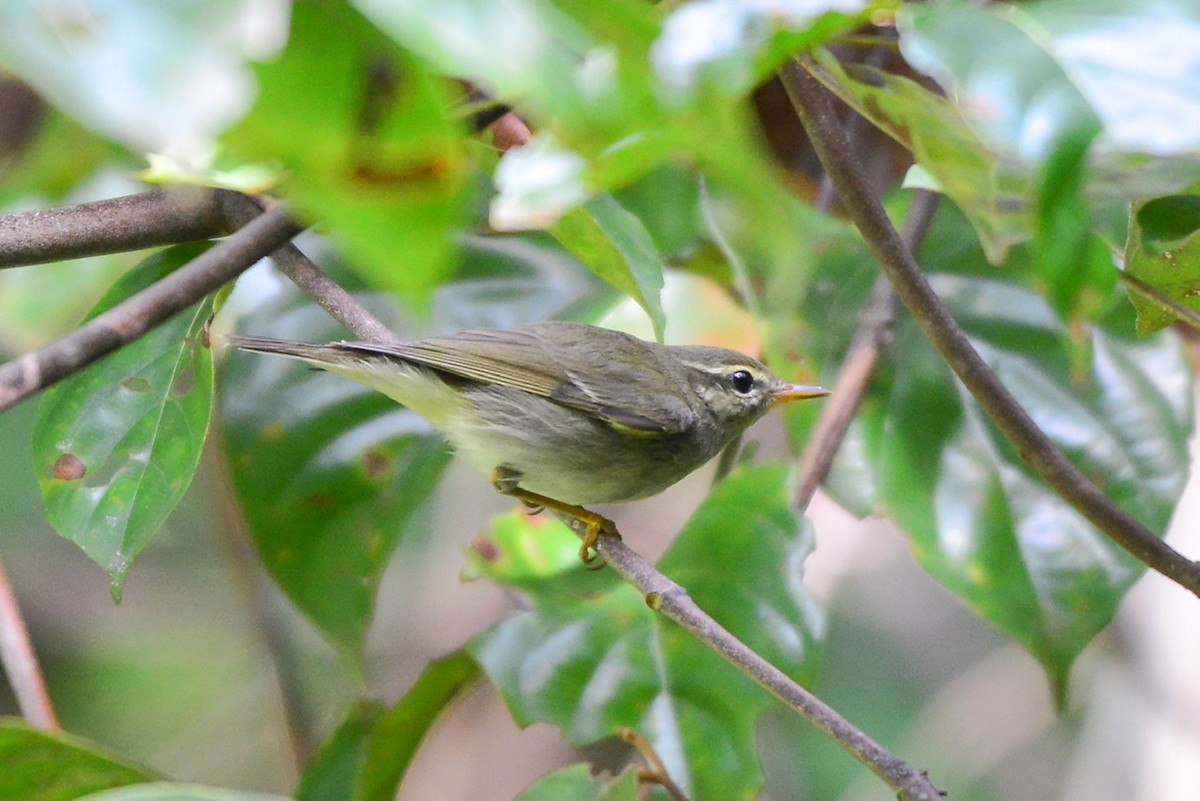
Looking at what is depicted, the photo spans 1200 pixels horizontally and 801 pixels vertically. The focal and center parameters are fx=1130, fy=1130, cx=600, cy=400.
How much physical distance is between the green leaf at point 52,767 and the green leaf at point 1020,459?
1.78 m

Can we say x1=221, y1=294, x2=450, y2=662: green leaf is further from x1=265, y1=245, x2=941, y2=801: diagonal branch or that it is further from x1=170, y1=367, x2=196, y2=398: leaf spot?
x1=265, y1=245, x2=941, y2=801: diagonal branch

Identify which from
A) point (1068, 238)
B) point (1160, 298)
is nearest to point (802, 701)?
point (1068, 238)

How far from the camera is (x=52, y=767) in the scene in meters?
1.85

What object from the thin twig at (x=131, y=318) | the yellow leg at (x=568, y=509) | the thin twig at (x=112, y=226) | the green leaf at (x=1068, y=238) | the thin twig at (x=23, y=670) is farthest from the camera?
the yellow leg at (x=568, y=509)

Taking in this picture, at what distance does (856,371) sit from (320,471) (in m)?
1.39

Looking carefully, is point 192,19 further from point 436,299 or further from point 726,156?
point 436,299

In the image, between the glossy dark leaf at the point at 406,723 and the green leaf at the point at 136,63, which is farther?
the glossy dark leaf at the point at 406,723

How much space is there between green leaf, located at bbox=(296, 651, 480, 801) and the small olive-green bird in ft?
1.60

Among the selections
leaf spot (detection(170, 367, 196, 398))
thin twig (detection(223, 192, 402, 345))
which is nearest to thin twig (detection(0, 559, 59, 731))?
leaf spot (detection(170, 367, 196, 398))

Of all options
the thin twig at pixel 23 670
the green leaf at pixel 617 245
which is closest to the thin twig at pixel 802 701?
the green leaf at pixel 617 245

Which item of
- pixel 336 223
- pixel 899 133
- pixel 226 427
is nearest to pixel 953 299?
pixel 899 133

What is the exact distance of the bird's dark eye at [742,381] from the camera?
128 inches

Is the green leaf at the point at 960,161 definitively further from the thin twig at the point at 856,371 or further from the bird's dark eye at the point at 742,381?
the bird's dark eye at the point at 742,381

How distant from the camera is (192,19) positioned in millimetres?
617
